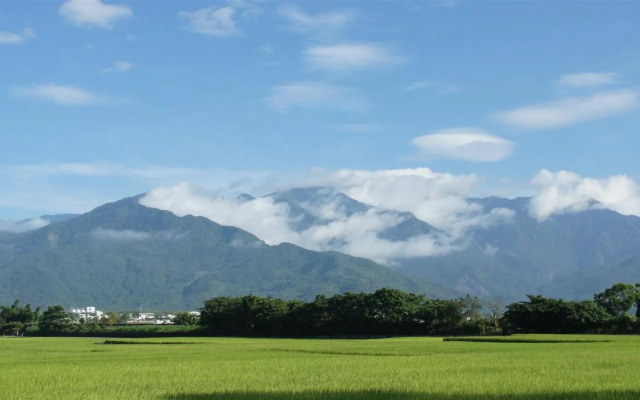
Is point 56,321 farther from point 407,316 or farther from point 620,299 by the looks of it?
point 620,299

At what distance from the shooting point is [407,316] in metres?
96.5

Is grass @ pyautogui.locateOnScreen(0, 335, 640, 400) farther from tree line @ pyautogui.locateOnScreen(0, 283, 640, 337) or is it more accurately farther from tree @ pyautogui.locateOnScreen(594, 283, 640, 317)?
tree @ pyautogui.locateOnScreen(594, 283, 640, 317)

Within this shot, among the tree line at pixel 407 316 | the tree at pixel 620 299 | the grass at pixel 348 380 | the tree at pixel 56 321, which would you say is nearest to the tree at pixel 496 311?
the tree line at pixel 407 316

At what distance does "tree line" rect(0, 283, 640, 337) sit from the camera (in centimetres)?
8438

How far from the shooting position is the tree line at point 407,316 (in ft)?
277

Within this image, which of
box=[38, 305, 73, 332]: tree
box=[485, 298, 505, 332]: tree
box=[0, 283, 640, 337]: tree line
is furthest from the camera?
box=[38, 305, 73, 332]: tree

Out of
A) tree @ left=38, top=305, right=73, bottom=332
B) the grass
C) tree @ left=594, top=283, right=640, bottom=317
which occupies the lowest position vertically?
the grass

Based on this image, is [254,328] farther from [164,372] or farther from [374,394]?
[374,394]

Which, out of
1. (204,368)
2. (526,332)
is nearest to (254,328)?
(526,332)

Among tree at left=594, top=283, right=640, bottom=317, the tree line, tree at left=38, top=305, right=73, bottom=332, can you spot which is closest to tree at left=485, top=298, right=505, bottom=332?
the tree line

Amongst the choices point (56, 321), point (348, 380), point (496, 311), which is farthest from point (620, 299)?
point (56, 321)

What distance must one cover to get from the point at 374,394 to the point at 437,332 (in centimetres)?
7320

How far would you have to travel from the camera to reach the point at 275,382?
1026 inches

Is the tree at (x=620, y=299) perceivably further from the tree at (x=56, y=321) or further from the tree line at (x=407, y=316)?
the tree at (x=56, y=321)
